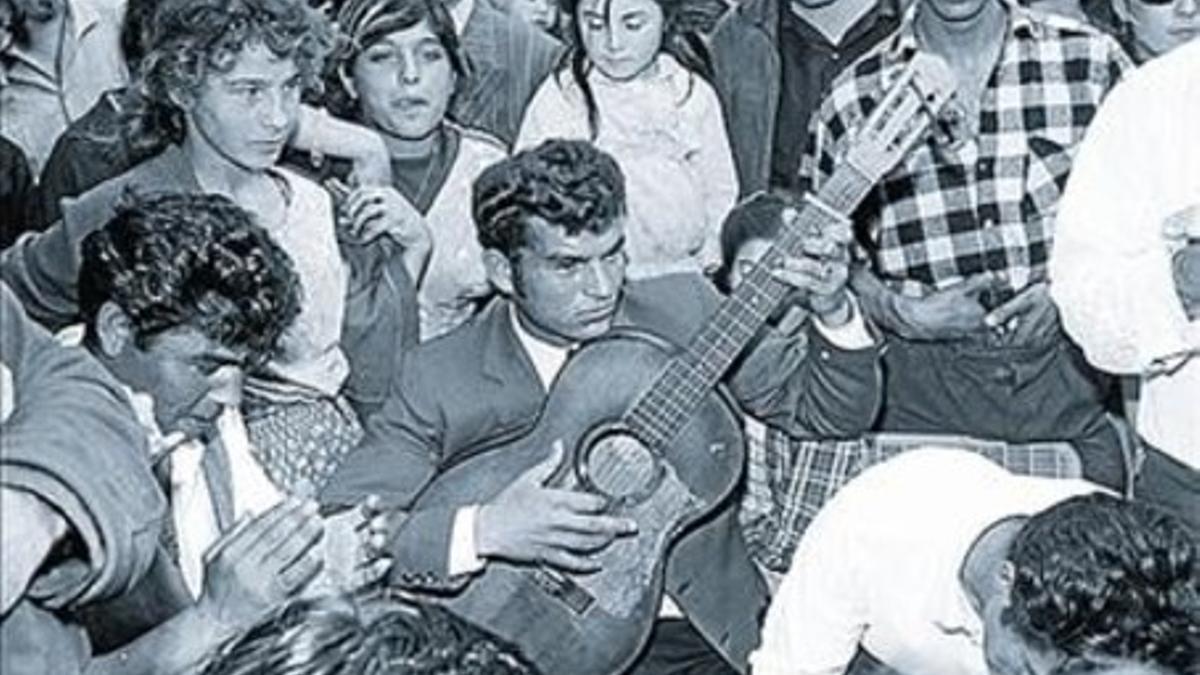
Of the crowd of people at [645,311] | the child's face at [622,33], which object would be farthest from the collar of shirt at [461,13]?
the child's face at [622,33]

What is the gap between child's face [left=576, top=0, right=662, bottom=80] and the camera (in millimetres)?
2928

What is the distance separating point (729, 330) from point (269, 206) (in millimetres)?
454

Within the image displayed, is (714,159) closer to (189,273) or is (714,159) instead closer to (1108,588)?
(189,273)

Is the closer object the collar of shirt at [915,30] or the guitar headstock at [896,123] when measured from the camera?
the guitar headstock at [896,123]

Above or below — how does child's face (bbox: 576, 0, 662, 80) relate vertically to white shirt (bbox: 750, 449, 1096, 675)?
above

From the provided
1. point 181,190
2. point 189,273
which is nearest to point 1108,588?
point 189,273

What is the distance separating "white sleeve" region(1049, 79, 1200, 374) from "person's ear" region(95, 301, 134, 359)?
2.55 ft

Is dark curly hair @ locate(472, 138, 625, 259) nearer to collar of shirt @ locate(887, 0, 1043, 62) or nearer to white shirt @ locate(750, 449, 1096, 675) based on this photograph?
collar of shirt @ locate(887, 0, 1043, 62)

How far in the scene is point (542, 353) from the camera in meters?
2.69

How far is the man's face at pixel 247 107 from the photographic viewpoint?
8.98 feet

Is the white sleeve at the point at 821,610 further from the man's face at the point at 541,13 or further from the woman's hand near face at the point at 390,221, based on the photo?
the man's face at the point at 541,13

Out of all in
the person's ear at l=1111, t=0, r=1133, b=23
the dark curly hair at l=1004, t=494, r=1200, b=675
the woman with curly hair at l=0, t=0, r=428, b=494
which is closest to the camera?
the dark curly hair at l=1004, t=494, r=1200, b=675

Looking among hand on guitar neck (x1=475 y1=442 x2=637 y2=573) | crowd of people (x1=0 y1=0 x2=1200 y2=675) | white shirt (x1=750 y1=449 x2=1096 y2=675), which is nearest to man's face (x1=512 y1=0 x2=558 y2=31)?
crowd of people (x1=0 y1=0 x2=1200 y2=675)

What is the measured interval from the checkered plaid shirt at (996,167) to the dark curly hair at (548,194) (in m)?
0.26
